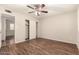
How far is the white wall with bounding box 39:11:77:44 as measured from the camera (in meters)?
2.02

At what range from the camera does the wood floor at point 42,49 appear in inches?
78.9

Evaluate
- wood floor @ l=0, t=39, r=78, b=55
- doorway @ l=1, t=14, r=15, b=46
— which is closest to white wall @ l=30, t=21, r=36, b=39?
wood floor @ l=0, t=39, r=78, b=55

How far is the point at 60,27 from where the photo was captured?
2.15m

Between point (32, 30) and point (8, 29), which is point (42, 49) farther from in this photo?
point (8, 29)

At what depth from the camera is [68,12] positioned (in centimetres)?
204

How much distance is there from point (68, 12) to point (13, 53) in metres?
1.50

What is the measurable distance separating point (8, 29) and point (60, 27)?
1.20 m

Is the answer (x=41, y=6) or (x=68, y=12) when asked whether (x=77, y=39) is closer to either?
(x=68, y=12)

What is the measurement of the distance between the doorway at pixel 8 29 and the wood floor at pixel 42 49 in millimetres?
128

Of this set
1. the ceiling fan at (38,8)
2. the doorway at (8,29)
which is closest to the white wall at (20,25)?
the doorway at (8,29)

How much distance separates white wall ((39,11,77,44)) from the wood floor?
13cm

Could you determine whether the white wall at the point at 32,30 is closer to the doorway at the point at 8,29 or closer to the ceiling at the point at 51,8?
the ceiling at the point at 51,8

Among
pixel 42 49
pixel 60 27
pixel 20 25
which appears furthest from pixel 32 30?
pixel 60 27
